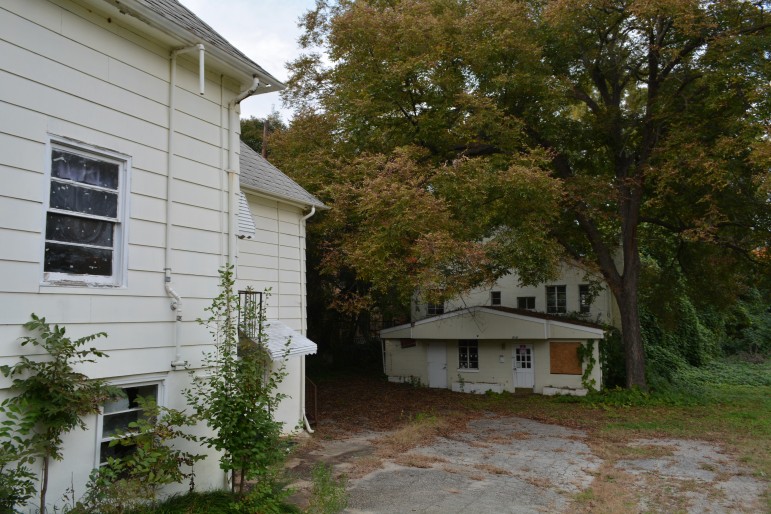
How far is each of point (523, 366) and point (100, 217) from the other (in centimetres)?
1897

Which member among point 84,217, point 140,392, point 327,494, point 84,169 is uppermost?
point 84,169

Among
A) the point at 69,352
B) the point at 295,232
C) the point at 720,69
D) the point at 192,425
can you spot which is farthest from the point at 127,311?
the point at 720,69

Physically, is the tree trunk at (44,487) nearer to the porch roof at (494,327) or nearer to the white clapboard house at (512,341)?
the white clapboard house at (512,341)

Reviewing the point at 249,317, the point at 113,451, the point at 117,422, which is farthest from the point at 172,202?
the point at 113,451

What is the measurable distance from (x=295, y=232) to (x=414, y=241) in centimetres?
332

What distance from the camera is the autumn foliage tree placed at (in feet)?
46.4

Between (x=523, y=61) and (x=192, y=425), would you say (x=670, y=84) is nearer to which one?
(x=523, y=61)

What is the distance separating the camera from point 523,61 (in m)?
15.8

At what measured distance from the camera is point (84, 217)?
5.28m

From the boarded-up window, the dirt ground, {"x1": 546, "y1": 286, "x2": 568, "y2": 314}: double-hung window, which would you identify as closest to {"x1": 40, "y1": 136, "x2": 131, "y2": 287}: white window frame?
the dirt ground

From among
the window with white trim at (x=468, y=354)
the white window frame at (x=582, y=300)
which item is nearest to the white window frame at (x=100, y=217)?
the window with white trim at (x=468, y=354)

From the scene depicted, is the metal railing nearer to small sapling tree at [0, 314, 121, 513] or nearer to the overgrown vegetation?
the overgrown vegetation

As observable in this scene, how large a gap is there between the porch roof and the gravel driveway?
8081mm

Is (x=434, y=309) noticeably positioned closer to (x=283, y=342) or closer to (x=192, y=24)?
(x=283, y=342)
